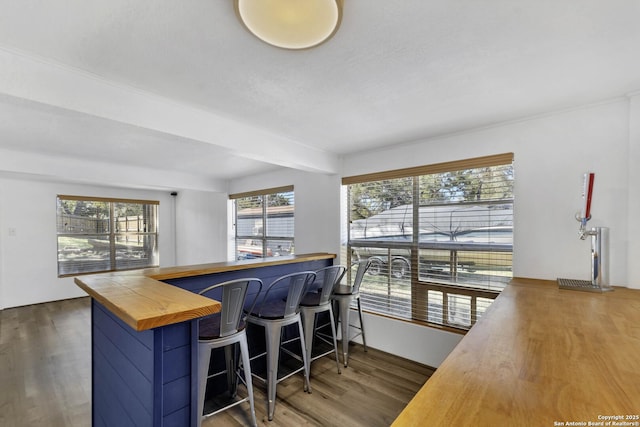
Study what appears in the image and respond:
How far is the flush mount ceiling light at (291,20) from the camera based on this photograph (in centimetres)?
113

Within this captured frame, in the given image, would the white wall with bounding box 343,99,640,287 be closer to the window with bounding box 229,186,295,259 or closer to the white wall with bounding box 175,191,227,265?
the window with bounding box 229,186,295,259

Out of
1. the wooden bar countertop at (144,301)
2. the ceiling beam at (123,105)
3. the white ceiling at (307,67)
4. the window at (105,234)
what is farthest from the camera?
the window at (105,234)

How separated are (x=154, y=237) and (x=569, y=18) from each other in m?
7.29

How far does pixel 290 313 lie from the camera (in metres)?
2.31

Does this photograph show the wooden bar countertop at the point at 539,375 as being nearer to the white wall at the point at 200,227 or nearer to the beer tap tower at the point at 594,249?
the beer tap tower at the point at 594,249

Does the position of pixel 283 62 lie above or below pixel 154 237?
above

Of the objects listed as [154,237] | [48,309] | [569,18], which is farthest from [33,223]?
[569,18]

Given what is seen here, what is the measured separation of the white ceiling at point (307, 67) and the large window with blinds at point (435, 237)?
0.54 meters

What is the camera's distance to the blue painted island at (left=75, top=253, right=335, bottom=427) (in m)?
1.17

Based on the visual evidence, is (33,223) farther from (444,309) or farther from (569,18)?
(569,18)

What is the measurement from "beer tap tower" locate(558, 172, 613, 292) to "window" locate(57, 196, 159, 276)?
7067 millimetres

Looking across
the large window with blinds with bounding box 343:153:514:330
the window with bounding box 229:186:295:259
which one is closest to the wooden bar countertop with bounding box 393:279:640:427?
the large window with blinds with bounding box 343:153:514:330

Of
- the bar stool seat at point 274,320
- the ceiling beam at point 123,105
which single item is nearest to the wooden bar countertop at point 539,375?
the bar stool seat at point 274,320

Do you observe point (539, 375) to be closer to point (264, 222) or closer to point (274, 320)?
point (274, 320)
